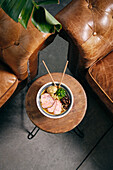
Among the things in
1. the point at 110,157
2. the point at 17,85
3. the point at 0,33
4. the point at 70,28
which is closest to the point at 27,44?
the point at 0,33

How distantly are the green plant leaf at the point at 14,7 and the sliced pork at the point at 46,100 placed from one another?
2.03ft

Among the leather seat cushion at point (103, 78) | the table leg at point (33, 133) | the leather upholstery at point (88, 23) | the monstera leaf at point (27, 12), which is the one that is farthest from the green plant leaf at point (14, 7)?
the table leg at point (33, 133)

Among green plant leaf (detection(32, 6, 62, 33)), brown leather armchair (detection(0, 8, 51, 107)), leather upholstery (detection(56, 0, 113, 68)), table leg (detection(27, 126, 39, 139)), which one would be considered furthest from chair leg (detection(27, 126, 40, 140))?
green plant leaf (detection(32, 6, 62, 33))

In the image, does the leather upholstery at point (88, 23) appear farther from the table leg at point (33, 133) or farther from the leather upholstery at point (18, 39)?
the table leg at point (33, 133)

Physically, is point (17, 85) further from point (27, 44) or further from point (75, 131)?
point (75, 131)

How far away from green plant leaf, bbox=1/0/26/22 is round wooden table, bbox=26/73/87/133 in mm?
656

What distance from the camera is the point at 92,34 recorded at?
4.33 ft

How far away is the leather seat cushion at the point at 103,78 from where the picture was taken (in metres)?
1.45

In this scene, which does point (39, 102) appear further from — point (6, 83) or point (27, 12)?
point (27, 12)

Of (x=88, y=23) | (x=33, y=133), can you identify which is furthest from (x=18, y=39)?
(x=33, y=133)

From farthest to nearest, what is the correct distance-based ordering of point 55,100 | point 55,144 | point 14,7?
1. point 55,144
2. point 55,100
3. point 14,7

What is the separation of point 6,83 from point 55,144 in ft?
2.25

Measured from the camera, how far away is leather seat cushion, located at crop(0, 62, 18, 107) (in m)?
1.40

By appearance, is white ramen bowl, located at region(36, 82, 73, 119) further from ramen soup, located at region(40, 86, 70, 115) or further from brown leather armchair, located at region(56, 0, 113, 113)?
brown leather armchair, located at region(56, 0, 113, 113)
